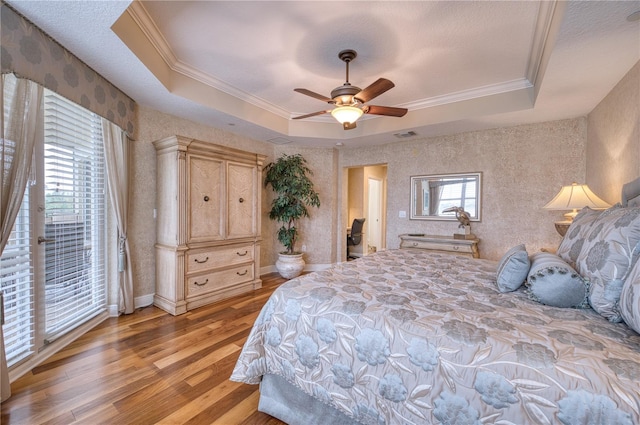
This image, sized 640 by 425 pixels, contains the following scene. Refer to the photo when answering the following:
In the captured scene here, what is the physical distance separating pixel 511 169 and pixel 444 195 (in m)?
0.91

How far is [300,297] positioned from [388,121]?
10.7 ft

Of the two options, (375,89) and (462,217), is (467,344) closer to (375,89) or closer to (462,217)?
(375,89)

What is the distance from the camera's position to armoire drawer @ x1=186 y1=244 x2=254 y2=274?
314 centimetres

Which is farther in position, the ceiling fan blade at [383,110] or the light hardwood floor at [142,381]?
the ceiling fan blade at [383,110]

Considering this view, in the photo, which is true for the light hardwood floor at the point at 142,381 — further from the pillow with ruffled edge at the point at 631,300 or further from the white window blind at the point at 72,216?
the pillow with ruffled edge at the point at 631,300

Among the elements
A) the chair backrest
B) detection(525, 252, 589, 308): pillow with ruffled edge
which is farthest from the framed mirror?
detection(525, 252, 589, 308): pillow with ruffled edge

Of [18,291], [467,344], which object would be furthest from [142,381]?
[467,344]

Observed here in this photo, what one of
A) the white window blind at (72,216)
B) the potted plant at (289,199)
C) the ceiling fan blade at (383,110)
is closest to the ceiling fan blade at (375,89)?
the ceiling fan blade at (383,110)

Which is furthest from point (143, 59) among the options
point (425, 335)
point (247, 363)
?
point (425, 335)

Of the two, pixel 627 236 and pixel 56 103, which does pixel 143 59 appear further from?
pixel 627 236

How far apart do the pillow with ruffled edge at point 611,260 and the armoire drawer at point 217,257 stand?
3294 mm

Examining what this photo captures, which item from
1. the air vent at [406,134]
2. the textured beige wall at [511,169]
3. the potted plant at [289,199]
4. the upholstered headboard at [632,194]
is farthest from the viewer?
the potted plant at [289,199]

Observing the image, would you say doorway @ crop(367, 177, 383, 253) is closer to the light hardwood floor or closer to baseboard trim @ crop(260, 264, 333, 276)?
baseboard trim @ crop(260, 264, 333, 276)

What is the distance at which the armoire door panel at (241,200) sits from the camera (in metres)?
3.55
